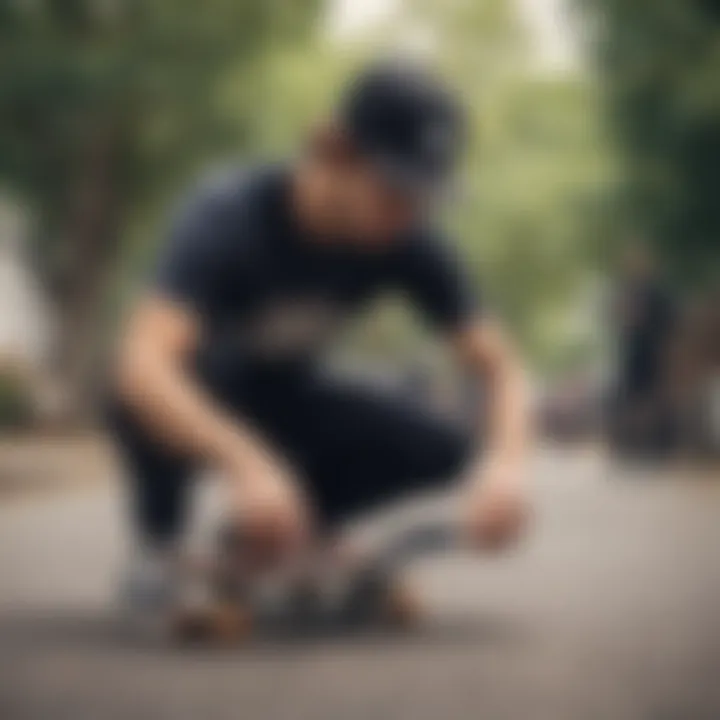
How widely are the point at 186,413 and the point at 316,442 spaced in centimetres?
9

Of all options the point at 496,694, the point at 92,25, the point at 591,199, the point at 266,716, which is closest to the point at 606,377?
the point at 591,199

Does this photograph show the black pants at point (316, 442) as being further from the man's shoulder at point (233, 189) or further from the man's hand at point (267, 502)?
the man's shoulder at point (233, 189)

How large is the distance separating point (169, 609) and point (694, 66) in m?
0.56

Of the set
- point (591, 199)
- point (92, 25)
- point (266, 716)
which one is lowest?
point (266, 716)

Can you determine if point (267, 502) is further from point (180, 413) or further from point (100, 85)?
point (100, 85)

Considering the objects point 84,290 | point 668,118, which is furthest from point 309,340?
point 668,118

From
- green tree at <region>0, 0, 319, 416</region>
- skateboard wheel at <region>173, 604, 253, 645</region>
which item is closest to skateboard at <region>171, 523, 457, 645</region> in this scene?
skateboard wheel at <region>173, 604, 253, 645</region>

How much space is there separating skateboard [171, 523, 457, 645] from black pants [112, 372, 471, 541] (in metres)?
0.04

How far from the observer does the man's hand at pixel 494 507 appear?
38.5 inches

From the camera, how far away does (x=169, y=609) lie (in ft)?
3.30

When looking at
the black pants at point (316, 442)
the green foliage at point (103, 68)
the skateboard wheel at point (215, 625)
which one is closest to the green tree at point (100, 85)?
the green foliage at point (103, 68)

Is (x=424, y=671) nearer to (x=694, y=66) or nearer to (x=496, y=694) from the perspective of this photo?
(x=496, y=694)

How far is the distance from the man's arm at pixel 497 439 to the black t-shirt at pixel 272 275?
2cm

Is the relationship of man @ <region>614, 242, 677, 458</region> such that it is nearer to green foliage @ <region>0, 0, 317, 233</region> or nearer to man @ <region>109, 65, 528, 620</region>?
man @ <region>109, 65, 528, 620</region>
